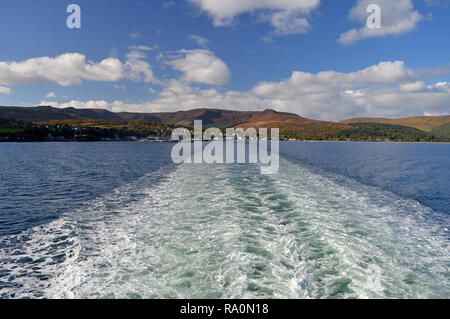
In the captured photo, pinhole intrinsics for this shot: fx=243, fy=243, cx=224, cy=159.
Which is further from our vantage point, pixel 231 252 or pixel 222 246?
pixel 222 246

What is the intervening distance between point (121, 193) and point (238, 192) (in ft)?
30.3

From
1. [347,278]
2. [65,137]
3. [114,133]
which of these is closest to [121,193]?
[347,278]

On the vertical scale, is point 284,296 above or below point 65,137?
below

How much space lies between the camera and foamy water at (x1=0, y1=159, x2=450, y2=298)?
6.75 metres

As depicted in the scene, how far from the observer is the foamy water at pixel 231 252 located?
6.75 meters

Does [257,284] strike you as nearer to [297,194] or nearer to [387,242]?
[387,242]

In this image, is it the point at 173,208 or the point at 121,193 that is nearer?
the point at 173,208

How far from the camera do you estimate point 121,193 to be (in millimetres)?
19219

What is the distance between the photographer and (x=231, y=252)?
8.74 meters
